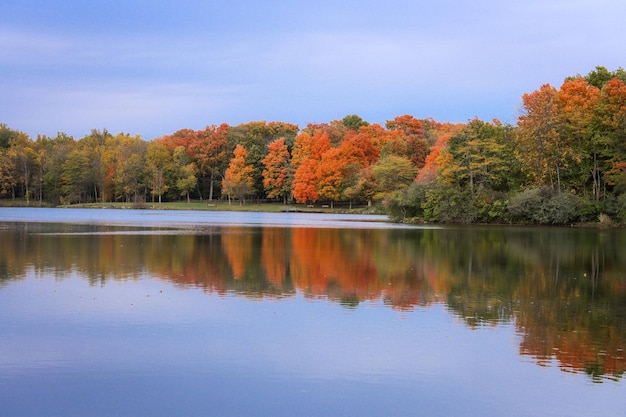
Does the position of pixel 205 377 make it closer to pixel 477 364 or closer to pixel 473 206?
pixel 477 364

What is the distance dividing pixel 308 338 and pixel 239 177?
81.0m

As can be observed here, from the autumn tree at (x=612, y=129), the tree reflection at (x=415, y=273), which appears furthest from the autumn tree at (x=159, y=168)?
the tree reflection at (x=415, y=273)

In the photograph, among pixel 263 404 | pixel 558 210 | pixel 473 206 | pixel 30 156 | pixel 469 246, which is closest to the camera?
pixel 263 404

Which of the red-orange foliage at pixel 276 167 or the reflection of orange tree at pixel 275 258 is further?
the red-orange foliage at pixel 276 167

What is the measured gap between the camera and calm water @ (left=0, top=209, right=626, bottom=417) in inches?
306

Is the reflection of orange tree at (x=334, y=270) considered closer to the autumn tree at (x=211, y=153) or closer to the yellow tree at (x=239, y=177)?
the yellow tree at (x=239, y=177)

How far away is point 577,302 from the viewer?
14.6m

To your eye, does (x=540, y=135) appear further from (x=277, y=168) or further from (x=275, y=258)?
(x=277, y=168)

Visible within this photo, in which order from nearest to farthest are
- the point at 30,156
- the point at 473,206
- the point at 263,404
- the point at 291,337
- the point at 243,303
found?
the point at 263,404, the point at 291,337, the point at 243,303, the point at 473,206, the point at 30,156

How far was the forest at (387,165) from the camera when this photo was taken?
167 ft

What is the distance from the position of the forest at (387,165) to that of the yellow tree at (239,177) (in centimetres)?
19

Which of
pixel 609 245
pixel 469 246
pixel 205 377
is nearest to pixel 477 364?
pixel 205 377

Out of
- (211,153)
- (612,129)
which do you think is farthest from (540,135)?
(211,153)

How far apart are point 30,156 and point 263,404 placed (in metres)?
104
